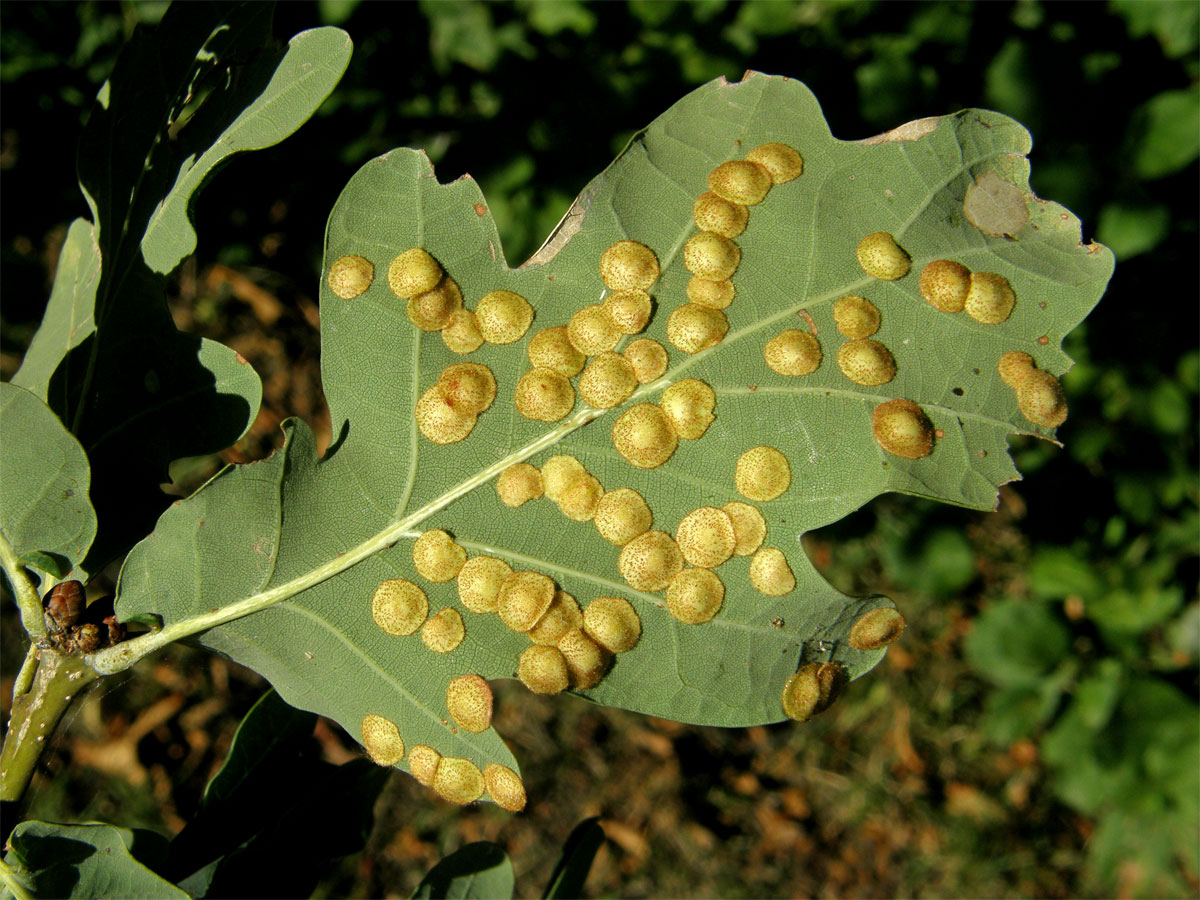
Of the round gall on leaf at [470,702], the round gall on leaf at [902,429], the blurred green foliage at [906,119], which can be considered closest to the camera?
the round gall on leaf at [902,429]

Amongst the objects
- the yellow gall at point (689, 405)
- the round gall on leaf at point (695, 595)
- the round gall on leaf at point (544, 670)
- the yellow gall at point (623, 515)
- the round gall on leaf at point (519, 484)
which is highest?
the yellow gall at point (689, 405)

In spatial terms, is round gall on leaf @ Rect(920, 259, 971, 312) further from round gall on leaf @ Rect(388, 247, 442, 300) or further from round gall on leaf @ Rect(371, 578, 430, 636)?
round gall on leaf @ Rect(371, 578, 430, 636)

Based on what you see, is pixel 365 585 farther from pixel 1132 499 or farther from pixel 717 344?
pixel 1132 499

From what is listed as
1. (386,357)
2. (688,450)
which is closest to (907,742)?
(688,450)

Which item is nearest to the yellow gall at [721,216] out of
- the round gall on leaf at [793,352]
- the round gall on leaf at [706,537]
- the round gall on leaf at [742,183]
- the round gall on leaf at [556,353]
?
the round gall on leaf at [742,183]

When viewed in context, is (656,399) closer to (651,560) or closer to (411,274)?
(651,560)

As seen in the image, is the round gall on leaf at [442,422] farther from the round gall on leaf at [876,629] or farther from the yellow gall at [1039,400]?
the yellow gall at [1039,400]

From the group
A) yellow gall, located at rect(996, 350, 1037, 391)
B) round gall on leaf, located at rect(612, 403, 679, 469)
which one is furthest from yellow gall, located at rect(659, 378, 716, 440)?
yellow gall, located at rect(996, 350, 1037, 391)

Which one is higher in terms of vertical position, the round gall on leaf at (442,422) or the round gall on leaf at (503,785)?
the round gall on leaf at (442,422)

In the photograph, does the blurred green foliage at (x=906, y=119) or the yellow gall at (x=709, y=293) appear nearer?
the yellow gall at (x=709, y=293)
